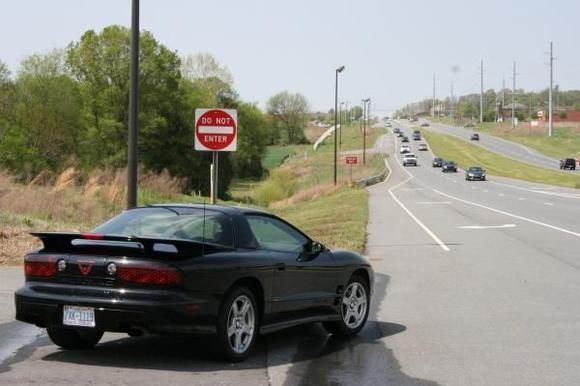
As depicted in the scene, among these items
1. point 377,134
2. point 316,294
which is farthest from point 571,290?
point 377,134

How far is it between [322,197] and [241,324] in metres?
47.0

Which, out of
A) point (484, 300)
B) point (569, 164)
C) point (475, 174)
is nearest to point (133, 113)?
point (484, 300)

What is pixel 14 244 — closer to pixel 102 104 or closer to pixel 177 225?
pixel 177 225

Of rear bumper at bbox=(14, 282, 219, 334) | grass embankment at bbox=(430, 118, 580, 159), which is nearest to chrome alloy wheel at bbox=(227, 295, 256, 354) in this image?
rear bumper at bbox=(14, 282, 219, 334)

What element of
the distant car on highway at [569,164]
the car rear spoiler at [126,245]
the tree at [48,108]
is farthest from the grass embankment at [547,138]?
the car rear spoiler at [126,245]

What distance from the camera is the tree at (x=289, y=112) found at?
636 ft

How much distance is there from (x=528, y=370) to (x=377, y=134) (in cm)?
17097

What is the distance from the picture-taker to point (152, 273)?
21.8 ft

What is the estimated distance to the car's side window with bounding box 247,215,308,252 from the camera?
7.93 meters

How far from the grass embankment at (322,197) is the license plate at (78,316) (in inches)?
477

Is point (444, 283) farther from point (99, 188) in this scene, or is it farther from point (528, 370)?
point (99, 188)

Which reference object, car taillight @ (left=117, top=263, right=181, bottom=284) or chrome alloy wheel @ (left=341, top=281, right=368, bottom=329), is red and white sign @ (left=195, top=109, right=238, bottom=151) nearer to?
chrome alloy wheel @ (left=341, top=281, right=368, bottom=329)

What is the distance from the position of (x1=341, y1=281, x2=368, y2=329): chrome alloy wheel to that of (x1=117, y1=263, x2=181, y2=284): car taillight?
2600mm

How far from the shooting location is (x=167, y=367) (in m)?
6.95
